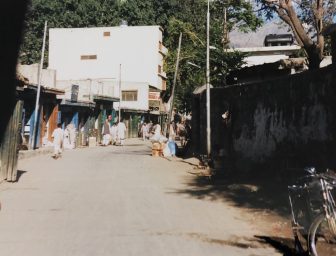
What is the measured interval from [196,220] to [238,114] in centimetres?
942

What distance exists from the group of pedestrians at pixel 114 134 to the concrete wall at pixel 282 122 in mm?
12991

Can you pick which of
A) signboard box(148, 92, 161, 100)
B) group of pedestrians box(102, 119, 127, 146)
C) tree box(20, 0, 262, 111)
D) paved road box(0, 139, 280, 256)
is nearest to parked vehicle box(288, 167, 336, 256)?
paved road box(0, 139, 280, 256)

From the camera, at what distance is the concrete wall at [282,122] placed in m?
11.1

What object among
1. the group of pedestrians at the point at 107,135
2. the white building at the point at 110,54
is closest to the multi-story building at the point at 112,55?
the white building at the point at 110,54

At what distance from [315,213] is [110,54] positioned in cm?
4846

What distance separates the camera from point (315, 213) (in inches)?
236

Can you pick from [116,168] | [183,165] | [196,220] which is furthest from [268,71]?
[196,220]

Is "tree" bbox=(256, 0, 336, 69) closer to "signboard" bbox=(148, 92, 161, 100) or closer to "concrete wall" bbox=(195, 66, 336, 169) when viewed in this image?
"concrete wall" bbox=(195, 66, 336, 169)

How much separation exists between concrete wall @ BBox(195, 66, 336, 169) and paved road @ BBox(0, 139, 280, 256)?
2.73 meters

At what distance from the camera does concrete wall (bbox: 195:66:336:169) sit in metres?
11.1

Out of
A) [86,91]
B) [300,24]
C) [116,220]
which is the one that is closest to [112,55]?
[86,91]

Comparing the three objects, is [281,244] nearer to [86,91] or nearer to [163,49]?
[86,91]

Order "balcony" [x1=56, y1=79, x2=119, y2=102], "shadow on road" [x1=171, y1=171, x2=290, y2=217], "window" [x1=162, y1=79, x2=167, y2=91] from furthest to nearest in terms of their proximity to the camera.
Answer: "window" [x1=162, y1=79, x2=167, y2=91]
"balcony" [x1=56, y1=79, x2=119, y2=102]
"shadow on road" [x1=171, y1=171, x2=290, y2=217]

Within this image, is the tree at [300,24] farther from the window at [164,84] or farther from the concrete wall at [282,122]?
the window at [164,84]
